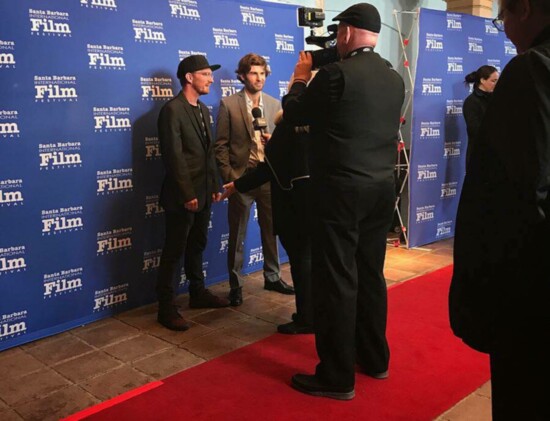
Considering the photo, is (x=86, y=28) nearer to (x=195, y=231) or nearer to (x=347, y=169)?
(x=195, y=231)

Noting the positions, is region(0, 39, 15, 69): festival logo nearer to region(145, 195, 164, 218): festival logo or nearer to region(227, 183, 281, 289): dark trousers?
region(145, 195, 164, 218): festival logo

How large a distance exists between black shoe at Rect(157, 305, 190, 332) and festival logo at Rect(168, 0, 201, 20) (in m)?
2.01

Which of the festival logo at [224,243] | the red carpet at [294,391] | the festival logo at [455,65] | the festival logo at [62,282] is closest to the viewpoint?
the red carpet at [294,391]

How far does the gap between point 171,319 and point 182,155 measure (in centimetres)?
104

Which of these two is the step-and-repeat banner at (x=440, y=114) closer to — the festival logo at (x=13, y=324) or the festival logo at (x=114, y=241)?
the festival logo at (x=114, y=241)

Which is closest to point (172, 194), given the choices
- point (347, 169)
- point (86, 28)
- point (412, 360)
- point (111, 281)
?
point (111, 281)

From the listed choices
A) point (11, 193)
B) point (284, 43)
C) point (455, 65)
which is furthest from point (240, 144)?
point (455, 65)

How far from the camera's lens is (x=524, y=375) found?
1.26m

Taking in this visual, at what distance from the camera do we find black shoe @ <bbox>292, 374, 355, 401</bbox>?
8.78 feet

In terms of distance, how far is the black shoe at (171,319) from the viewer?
359 centimetres

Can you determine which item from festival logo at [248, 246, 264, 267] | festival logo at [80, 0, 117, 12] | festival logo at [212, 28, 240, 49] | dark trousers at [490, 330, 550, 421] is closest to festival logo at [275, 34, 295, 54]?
festival logo at [212, 28, 240, 49]

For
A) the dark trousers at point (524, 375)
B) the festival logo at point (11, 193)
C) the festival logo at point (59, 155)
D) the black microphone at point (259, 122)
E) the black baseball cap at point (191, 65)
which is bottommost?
the dark trousers at point (524, 375)

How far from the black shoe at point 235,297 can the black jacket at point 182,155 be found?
69 centimetres

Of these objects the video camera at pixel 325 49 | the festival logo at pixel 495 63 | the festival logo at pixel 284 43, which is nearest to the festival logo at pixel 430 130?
the festival logo at pixel 495 63
